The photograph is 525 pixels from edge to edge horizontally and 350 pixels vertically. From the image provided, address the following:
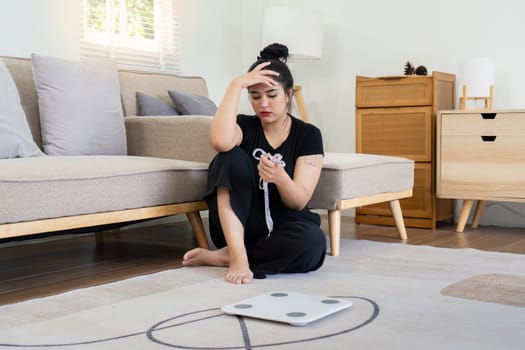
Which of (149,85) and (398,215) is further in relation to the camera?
(149,85)

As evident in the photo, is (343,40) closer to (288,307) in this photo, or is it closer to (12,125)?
(12,125)

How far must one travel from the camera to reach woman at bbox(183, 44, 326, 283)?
222cm

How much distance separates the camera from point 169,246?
309 centimetres

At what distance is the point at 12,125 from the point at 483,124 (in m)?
2.18

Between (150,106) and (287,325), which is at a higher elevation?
(150,106)

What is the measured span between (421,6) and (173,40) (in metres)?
1.46

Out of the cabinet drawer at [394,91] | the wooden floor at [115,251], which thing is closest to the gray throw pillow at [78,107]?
the wooden floor at [115,251]

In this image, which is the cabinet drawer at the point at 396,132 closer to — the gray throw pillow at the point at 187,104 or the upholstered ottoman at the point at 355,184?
the upholstered ottoman at the point at 355,184

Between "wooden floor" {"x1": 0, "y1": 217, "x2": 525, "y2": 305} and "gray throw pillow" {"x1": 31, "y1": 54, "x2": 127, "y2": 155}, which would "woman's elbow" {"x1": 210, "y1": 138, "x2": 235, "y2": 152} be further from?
"gray throw pillow" {"x1": 31, "y1": 54, "x2": 127, "y2": 155}

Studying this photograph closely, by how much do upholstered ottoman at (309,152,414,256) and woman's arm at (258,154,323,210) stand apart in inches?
14.2

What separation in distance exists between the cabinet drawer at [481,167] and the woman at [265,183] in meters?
1.33

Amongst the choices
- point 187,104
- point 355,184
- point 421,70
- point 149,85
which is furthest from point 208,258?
point 421,70

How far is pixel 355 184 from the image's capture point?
2.76 meters

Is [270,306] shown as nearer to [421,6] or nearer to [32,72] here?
[32,72]
